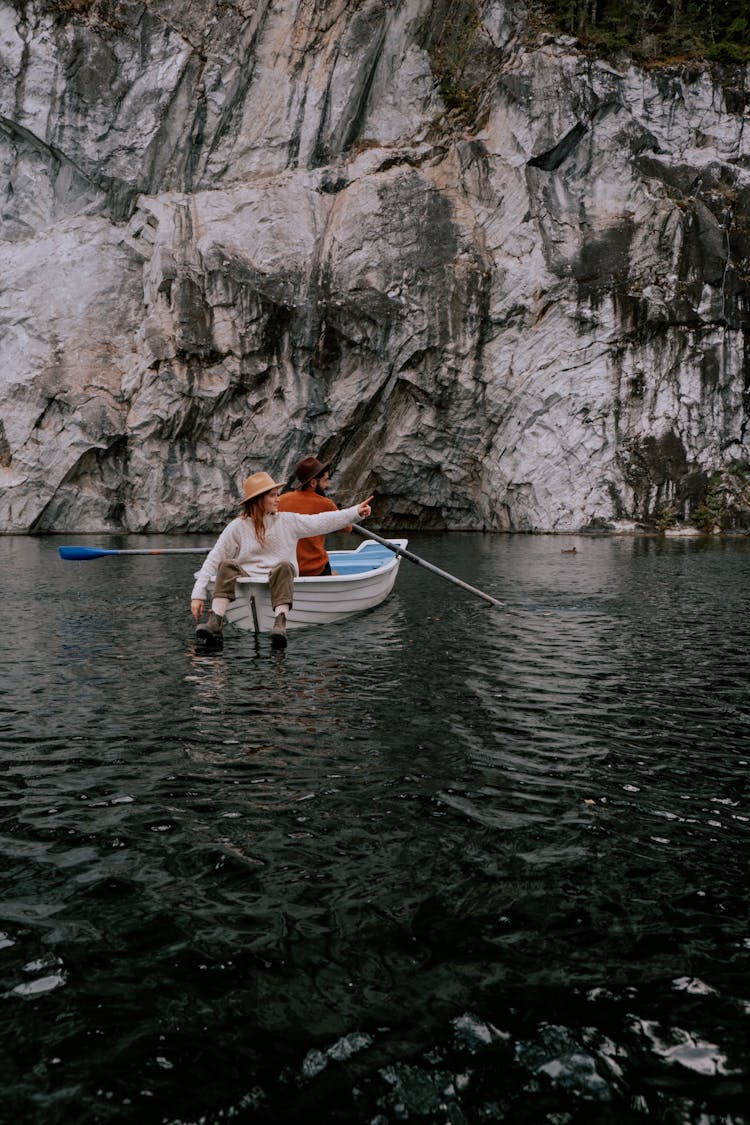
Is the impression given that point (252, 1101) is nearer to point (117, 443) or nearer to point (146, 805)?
point (146, 805)

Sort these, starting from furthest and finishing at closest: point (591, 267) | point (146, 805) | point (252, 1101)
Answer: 1. point (591, 267)
2. point (146, 805)
3. point (252, 1101)

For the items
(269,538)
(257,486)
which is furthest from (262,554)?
(257,486)

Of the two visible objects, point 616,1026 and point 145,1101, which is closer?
point 145,1101

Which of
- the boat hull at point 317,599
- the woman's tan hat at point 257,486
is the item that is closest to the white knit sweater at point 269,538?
the boat hull at point 317,599

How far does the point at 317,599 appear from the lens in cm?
1246

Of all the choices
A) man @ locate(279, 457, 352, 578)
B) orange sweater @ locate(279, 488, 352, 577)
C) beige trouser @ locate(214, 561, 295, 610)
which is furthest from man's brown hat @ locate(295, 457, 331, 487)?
beige trouser @ locate(214, 561, 295, 610)

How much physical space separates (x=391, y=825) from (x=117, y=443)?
144 ft

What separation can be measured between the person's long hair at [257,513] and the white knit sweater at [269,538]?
0.30 feet

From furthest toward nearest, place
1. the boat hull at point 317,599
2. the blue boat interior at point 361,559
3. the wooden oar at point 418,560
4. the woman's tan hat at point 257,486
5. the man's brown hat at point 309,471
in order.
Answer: the blue boat interior at point 361,559
the wooden oar at point 418,560
the man's brown hat at point 309,471
the boat hull at point 317,599
the woman's tan hat at point 257,486

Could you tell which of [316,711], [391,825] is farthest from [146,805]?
[316,711]

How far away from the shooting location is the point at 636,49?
4631 cm

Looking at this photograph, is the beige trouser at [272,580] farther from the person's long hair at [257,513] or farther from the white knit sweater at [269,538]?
the person's long hair at [257,513]

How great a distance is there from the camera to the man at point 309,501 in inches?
496

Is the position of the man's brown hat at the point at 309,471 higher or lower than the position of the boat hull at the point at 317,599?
higher
